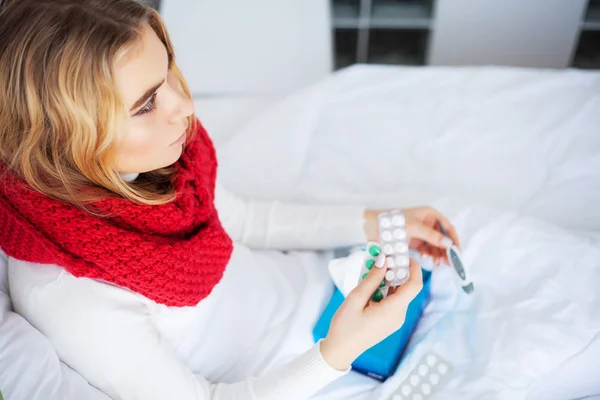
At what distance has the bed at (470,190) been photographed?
0.77 meters

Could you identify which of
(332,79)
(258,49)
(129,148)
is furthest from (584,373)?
(258,49)

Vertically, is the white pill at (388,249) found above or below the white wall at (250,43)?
above

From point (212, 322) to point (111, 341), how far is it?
194 mm

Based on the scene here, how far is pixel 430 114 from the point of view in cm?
118

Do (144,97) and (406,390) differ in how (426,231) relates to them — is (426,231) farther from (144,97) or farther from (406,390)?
(144,97)

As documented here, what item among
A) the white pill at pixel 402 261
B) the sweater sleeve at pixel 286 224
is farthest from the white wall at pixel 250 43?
the white pill at pixel 402 261

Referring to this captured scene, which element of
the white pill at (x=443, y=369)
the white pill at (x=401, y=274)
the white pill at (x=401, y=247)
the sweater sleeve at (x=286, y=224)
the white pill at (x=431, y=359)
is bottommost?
the white pill at (x=443, y=369)

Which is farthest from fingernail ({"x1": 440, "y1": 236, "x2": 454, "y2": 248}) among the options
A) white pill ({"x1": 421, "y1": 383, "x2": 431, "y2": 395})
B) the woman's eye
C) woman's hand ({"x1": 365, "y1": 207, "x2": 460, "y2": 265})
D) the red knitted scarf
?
the woman's eye

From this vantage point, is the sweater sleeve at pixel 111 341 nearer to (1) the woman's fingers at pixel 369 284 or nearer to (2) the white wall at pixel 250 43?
(1) the woman's fingers at pixel 369 284

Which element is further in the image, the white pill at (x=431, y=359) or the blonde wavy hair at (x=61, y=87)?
the white pill at (x=431, y=359)

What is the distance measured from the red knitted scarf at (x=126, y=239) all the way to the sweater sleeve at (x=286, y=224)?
7.5 inches

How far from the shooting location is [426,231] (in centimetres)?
87

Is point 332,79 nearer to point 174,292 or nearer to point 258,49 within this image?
point 258,49

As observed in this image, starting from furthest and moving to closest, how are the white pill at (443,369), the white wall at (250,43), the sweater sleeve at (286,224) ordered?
the white wall at (250,43)
the sweater sleeve at (286,224)
the white pill at (443,369)
